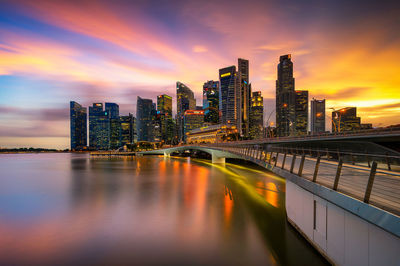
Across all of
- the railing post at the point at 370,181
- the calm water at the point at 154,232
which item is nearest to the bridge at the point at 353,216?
the railing post at the point at 370,181

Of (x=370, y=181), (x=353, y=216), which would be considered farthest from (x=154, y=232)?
(x=370, y=181)

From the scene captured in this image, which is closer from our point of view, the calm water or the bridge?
the bridge

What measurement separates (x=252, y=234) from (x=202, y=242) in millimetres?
3168

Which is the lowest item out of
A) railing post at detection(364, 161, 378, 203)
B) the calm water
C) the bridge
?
the calm water

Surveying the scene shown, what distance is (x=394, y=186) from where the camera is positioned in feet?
25.1

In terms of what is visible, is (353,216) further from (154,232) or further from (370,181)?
(154,232)

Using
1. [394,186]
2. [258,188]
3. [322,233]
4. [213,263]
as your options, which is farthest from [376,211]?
[258,188]

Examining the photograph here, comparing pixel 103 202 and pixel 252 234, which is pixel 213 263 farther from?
pixel 103 202

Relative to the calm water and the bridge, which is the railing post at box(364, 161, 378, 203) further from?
the calm water

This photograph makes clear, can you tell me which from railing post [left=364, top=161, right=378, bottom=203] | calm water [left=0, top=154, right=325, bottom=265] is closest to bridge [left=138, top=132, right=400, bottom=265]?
railing post [left=364, top=161, right=378, bottom=203]

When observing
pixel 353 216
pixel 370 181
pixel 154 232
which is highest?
pixel 370 181

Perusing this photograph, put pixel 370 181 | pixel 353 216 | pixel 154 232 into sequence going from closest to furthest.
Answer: pixel 370 181 → pixel 353 216 → pixel 154 232

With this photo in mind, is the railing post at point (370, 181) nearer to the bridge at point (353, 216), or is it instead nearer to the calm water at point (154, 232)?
the bridge at point (353, 216)

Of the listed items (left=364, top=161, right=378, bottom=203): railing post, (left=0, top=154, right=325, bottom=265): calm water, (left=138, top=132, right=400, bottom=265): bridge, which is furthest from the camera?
(left=0, top=154, right=325, bottom=265): calm water
